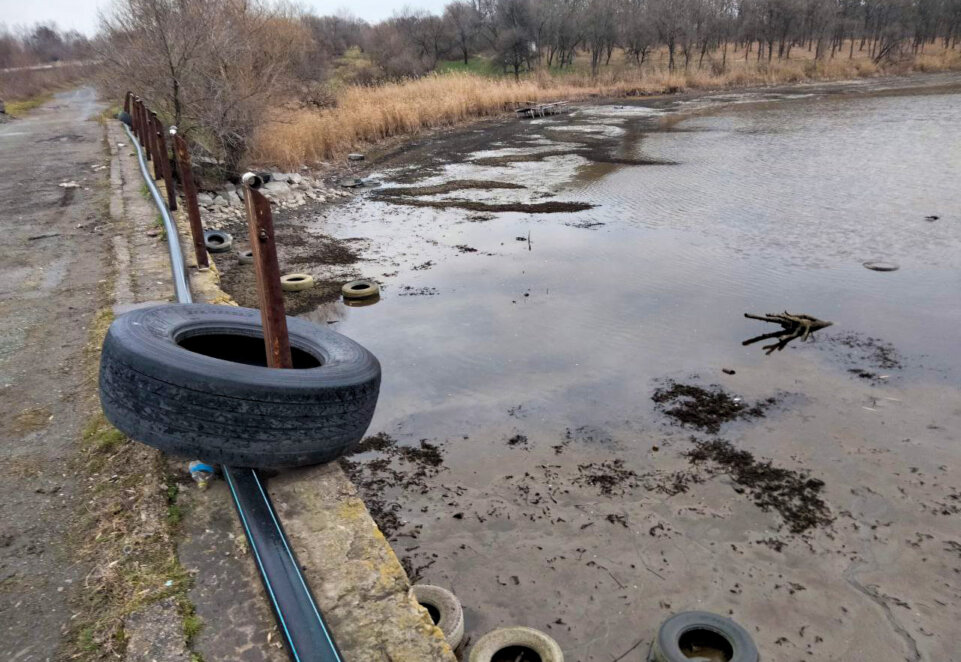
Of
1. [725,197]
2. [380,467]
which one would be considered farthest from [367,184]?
[380,467]

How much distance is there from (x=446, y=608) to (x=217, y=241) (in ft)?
28.8

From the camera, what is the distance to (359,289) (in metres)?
8.88

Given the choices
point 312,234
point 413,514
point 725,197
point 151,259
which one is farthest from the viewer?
point 725,197

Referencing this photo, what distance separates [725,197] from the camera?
1456cm

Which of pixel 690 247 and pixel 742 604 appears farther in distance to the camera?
pixel 690 247

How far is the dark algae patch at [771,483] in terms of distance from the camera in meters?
4.64

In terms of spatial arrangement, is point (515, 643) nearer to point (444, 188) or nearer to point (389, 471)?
point (389, 471)

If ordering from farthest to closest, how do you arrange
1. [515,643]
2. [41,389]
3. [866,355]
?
1. [866,355]
2. [41,389]
3. [515,643]

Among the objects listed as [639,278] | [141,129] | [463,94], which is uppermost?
[463,94]

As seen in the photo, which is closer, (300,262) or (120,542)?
(120,542)

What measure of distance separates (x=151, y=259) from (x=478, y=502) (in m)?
4.92

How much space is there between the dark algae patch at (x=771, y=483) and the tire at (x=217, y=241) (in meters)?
8.23

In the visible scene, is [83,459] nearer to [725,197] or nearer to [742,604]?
[742,604]

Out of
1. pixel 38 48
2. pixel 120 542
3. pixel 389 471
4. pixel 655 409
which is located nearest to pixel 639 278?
pixel 655 409
